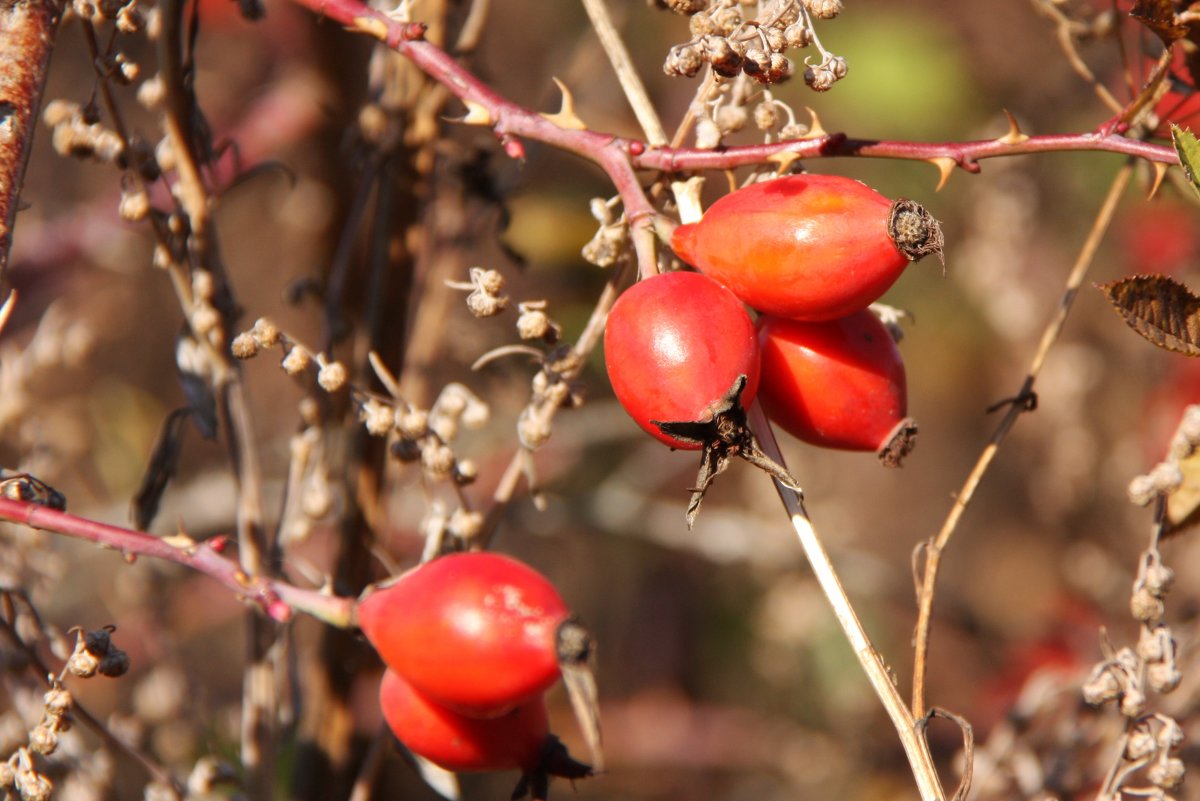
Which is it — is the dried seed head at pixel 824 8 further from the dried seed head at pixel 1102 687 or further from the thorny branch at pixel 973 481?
the dried seed head at pixel 1102 687

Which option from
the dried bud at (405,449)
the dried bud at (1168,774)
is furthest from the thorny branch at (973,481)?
the dried bud at (405,449)

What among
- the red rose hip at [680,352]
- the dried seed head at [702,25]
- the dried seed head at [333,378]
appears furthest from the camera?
the dried seed head at [333,378]

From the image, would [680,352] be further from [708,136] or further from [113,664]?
[113,664]

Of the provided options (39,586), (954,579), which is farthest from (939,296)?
(39,586)

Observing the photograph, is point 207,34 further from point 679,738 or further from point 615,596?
point 679,738

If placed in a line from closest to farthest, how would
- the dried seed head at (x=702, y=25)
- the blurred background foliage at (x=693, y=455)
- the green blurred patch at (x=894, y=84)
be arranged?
the dried seed head at (x=702, y=25), the blurred background foliage at (x=693, y=455), the green blurred patch at (x=894, y=84)

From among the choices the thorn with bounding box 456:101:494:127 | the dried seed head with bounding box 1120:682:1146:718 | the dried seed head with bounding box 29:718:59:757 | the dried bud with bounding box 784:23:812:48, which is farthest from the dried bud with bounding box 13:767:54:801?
the dried seed head with bounding box 1120:682:1146:718
